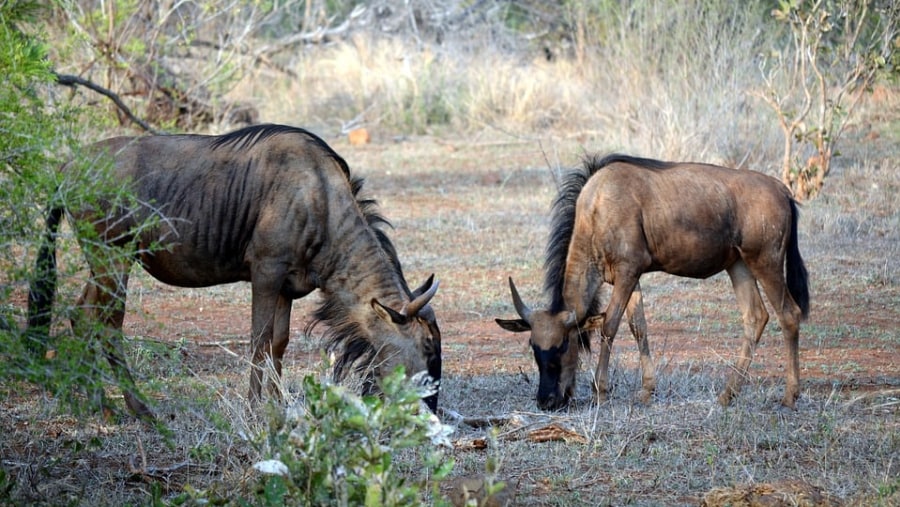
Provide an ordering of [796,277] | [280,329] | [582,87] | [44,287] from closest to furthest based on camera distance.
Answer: [44,287], [280,329], [796,277], [582,87]

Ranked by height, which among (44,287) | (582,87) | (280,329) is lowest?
(582,87)

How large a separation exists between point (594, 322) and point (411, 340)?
1.24 m

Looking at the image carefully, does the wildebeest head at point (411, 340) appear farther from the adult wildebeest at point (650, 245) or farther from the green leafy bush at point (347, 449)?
the green leafy bush at point (347, 449)

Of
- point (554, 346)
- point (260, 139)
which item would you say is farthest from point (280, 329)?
point (554, 346)

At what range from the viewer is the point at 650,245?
6.49 m

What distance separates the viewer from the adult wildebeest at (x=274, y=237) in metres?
5.81

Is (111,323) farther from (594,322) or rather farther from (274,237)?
(594,322)

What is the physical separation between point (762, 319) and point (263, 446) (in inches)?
142

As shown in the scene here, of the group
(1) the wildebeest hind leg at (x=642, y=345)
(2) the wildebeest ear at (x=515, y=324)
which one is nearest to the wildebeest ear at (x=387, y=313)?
(2) the wildebeest ear at (x=515, y=324)

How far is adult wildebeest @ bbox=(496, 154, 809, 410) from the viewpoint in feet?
20.9

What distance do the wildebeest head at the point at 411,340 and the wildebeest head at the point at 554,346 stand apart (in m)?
0.64

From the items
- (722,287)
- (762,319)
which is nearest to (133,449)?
(762,319)

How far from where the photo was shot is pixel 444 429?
358cm

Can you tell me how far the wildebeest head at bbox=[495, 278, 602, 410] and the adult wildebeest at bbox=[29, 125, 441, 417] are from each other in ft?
2.32
